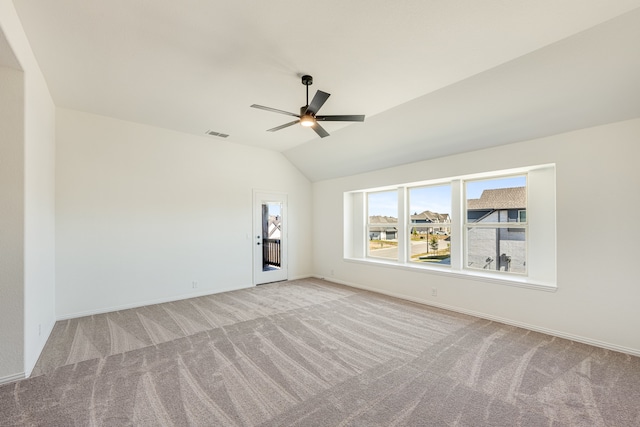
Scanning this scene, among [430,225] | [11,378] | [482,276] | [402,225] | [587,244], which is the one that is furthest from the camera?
[402,225]

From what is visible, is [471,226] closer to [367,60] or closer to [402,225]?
[402,225]

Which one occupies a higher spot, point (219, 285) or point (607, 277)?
point (607, 277)

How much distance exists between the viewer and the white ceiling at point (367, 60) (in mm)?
2156

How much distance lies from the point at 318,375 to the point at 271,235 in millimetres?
4197

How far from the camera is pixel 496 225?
4270mm

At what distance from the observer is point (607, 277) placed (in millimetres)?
3094

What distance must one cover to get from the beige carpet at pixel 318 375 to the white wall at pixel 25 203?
12.1 inches

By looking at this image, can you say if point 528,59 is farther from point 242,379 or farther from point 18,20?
point 18,20

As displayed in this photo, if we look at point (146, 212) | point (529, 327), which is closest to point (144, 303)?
point (146, 212)

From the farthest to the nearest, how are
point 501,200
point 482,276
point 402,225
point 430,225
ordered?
point 402,225 < point 430,225 < point 501,200 < point 482,276

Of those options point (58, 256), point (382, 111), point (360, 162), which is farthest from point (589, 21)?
point (58, 256)

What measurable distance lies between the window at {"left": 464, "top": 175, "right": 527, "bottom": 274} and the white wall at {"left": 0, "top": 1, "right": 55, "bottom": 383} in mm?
5636

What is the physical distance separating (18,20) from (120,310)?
12.8 feet

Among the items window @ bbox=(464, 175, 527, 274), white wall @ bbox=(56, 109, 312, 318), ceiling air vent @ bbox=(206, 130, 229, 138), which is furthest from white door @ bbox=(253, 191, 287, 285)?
window @ bbox=(464, 175, 527, 274)
